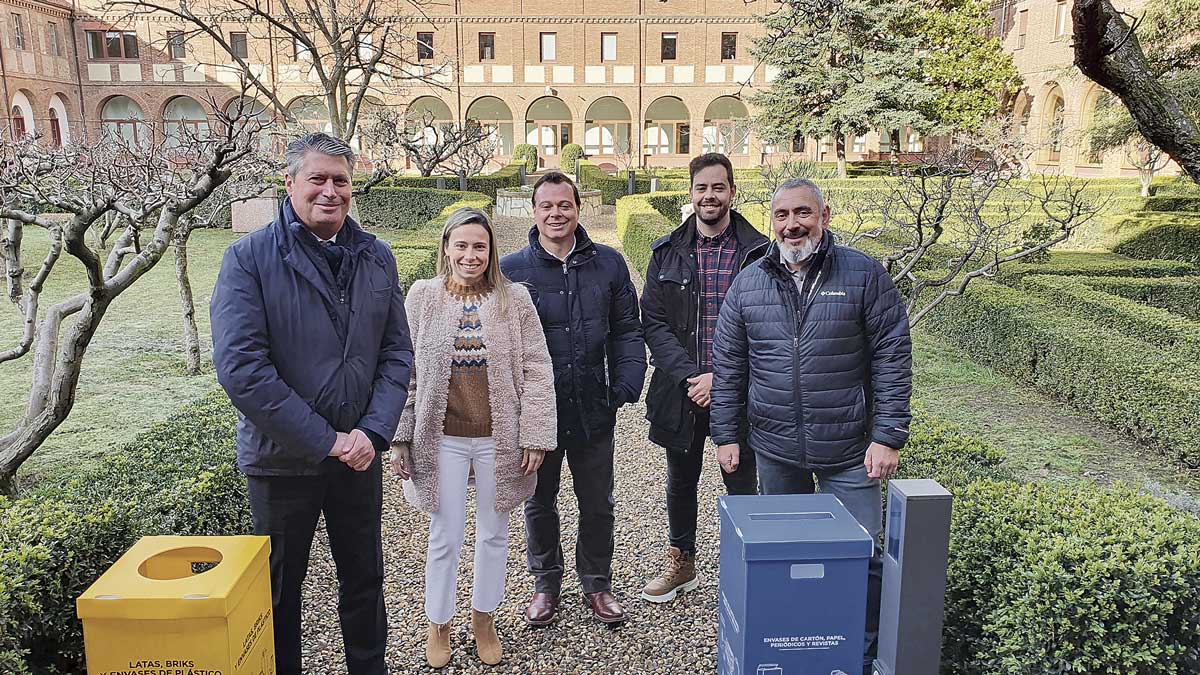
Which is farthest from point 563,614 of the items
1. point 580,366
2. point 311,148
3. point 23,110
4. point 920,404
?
point 23,110

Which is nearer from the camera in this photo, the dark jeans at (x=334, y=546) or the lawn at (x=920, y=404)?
Result: the dark jeans at (x=334, y=546)

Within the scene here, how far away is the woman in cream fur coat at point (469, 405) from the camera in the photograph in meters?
3.01

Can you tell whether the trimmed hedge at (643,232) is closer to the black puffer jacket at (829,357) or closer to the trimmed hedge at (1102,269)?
the trimmed hedge at (1102,269)

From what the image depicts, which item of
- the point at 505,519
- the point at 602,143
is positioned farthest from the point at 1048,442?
the point at 602,143

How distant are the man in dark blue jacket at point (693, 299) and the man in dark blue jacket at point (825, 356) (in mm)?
417

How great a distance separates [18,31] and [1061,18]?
35.8m

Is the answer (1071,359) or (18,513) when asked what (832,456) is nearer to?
(18,513)

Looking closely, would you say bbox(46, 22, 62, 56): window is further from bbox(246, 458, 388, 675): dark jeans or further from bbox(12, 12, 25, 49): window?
bbox(246, 458, 388, 675): dark jeans

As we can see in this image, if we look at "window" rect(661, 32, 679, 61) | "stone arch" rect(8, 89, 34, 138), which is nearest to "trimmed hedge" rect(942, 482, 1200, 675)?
"window" rect(661, 32, 679, 61)

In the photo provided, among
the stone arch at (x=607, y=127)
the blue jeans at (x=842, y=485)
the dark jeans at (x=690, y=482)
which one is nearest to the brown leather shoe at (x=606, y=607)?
the dark jeans at (x=690, y=482)

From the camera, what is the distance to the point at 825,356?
2.91m

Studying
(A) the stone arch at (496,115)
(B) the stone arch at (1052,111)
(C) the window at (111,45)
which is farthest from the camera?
(A) the stone arch at (496,115)

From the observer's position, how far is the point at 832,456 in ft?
9.64

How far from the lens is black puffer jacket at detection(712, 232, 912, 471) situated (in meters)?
2.89
